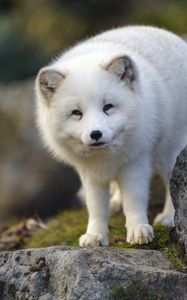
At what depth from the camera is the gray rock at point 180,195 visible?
5379 millimetres

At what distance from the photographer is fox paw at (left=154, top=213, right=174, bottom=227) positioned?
738 cm

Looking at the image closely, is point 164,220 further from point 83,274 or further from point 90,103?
point 83,274

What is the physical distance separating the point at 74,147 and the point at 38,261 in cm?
111

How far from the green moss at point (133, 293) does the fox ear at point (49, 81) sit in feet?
6.22

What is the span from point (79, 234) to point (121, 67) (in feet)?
7.13

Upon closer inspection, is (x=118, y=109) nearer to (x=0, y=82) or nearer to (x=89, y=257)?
(x=89, y=257)

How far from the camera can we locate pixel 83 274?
5.20 meters

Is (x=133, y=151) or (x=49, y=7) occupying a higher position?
(x=49, y=7)

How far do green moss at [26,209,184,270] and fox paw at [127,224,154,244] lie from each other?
0.13ft

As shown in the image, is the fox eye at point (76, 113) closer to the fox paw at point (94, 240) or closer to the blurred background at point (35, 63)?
the fox paw at point (94, 240)

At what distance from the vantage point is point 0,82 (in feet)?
53.7

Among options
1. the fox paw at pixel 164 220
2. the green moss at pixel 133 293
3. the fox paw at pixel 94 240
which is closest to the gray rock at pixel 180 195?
the green moss at pixel 133 293

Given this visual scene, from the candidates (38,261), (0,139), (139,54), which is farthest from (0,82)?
(38,261)

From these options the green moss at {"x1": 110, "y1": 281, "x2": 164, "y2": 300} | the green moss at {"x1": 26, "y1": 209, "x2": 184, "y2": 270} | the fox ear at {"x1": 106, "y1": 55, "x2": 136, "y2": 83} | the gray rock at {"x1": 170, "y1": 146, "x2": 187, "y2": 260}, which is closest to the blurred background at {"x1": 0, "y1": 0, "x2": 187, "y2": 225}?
the green moss at {"x1": 26, "y1": 209, "x2": 184, "y2": 270}
